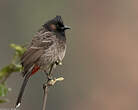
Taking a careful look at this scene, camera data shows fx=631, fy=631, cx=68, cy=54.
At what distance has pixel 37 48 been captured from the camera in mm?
4914

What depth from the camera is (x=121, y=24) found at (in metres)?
19.7

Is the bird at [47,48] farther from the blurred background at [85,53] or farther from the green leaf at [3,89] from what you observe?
the blurred background at [85,53]

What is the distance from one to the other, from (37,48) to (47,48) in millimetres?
155

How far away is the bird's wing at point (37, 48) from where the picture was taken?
4.51 m

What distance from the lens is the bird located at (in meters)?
4.68

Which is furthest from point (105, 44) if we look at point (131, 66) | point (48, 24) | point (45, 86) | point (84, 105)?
point (45, 86)

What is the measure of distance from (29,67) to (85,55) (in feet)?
45.7

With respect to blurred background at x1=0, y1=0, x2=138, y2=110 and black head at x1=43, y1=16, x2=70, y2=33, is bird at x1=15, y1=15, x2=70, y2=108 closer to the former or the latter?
black head at x1=43, y1=16, x2=70, y2=33

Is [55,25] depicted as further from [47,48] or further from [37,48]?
[37,48]

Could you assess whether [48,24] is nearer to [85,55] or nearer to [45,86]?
[45,86]

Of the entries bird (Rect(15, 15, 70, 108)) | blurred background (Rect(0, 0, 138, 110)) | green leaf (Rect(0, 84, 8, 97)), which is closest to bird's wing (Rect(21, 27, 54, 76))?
bird (Rect(15, 15, 70, 108))

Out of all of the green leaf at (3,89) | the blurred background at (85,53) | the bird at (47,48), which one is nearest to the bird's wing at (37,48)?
the bird at (47,48)

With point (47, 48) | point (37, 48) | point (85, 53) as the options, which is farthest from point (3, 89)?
point (85, 53)

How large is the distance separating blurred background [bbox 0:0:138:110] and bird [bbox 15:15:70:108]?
7879 millimetres
